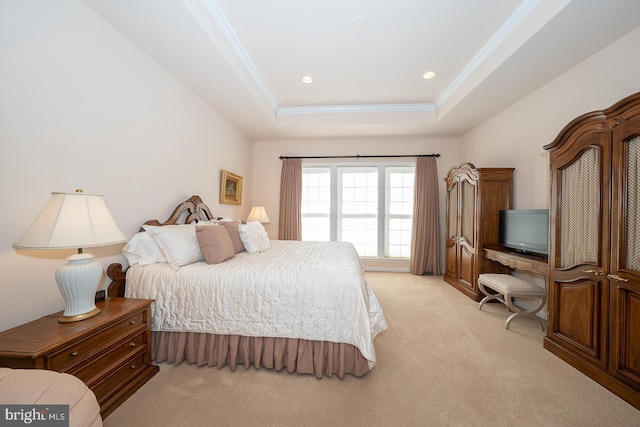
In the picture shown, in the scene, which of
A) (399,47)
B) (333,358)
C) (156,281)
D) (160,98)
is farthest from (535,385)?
(160,98)

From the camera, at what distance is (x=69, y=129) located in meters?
1.66

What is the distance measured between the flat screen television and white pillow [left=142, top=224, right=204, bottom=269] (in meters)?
3.38

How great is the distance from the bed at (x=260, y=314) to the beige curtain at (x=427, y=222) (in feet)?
9.92

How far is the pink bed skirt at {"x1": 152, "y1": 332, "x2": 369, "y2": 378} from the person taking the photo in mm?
1774

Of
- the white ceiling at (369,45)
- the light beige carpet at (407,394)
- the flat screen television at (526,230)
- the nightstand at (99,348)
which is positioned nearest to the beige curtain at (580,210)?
the flat screen television at (526,230)

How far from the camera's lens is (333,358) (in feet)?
5.86

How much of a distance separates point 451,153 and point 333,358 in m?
4.41

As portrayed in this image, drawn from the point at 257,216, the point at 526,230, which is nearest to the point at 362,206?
the point at 257,216

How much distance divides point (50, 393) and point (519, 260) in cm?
350

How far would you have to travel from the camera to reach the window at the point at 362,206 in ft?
16.0

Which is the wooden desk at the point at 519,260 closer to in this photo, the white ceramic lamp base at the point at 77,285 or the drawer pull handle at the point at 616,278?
the drawer pull handle at the point at 616,278

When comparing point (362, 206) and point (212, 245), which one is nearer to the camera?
point (212, 245)

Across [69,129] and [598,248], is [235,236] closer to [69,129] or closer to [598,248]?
[69,129]

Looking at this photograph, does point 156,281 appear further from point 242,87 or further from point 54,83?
point 242,87
